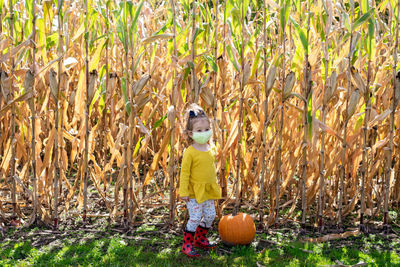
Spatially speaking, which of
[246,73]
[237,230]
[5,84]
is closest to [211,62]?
[246,73]

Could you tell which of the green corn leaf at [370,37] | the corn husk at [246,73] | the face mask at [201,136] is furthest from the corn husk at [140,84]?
the green corn leaf at [370,37]

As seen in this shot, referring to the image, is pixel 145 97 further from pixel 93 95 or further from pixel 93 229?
pixel 93 229

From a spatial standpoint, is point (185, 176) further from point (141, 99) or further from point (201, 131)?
point (141, 99)

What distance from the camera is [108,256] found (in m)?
2.83

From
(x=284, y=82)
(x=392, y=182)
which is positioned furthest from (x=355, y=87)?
(x=392, y=182)

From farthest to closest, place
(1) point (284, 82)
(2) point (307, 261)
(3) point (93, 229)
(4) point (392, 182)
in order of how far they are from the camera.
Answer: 1. (4) point (392, 182)
2. (3) point (93, 229)
3. (1) point (284, 82)
4. (2) point (307, 261)

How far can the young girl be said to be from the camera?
9.20 ft

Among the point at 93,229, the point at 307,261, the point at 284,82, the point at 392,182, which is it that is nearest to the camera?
the point at 307,261

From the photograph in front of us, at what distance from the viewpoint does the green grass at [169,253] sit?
9.07ft

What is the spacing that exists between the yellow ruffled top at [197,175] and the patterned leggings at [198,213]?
5cm

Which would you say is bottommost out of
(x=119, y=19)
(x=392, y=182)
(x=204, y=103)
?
(x=392, y=182)

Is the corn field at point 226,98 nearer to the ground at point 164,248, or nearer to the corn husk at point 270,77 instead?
the corn husk at point 270,77

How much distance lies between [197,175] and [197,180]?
33 millimetres

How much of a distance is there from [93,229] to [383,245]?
6.74 feet
